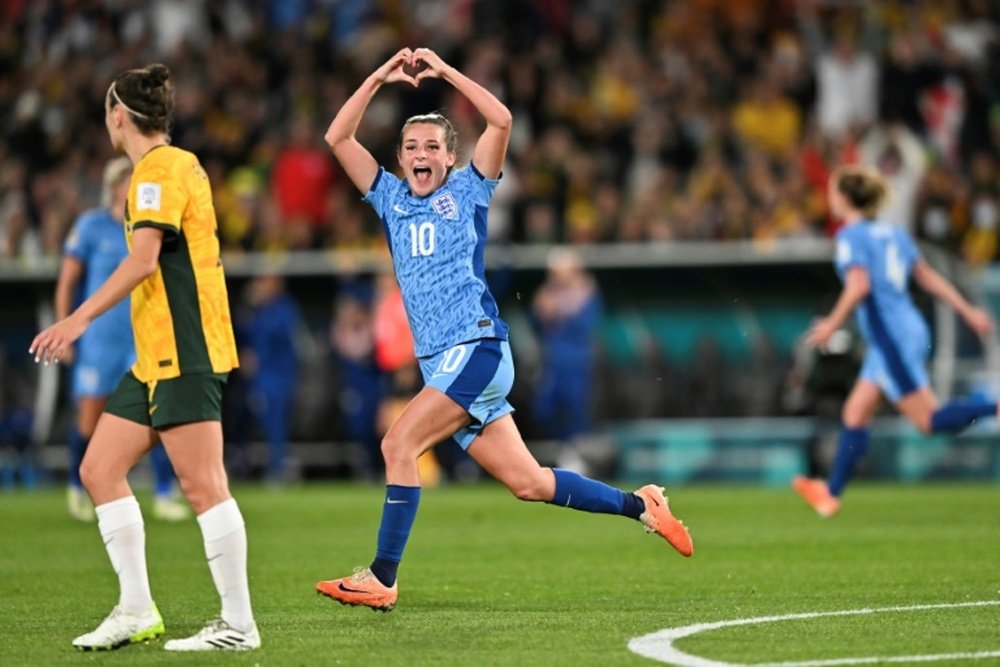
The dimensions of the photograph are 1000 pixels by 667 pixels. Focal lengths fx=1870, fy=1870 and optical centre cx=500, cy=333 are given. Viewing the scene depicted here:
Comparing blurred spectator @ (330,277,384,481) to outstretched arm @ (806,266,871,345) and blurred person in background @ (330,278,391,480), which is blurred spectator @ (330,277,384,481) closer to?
blurred person in background @ (330,278,391,480)

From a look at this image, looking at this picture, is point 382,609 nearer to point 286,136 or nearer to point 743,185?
point 743,185

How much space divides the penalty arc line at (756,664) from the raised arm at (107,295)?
237 cm

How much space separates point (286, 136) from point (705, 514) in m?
11.4

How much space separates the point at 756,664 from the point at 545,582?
11.7 feet

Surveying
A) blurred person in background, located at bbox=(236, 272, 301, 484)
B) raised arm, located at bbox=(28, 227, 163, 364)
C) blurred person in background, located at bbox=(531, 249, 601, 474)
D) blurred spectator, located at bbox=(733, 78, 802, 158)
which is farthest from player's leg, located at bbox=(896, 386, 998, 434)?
blurred person in background, located at bbox=(236, 272, 301, 484)

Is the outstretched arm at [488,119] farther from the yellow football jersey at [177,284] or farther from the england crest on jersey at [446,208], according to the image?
the yellow football jersey at [177,284]

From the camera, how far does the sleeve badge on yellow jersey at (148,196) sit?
727 cm

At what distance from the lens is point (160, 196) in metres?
7.29

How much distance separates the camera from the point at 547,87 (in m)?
23.9

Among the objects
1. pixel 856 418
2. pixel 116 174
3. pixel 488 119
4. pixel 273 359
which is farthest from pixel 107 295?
pixel 273 359

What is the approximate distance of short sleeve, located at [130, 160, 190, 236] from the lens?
7258 mm

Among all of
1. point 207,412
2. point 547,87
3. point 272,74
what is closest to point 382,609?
point 207,412

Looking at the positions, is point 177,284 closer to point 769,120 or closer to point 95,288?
point 95,288

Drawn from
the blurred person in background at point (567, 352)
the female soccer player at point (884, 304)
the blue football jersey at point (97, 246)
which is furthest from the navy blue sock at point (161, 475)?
the blurred person in background at point (567, 352)
